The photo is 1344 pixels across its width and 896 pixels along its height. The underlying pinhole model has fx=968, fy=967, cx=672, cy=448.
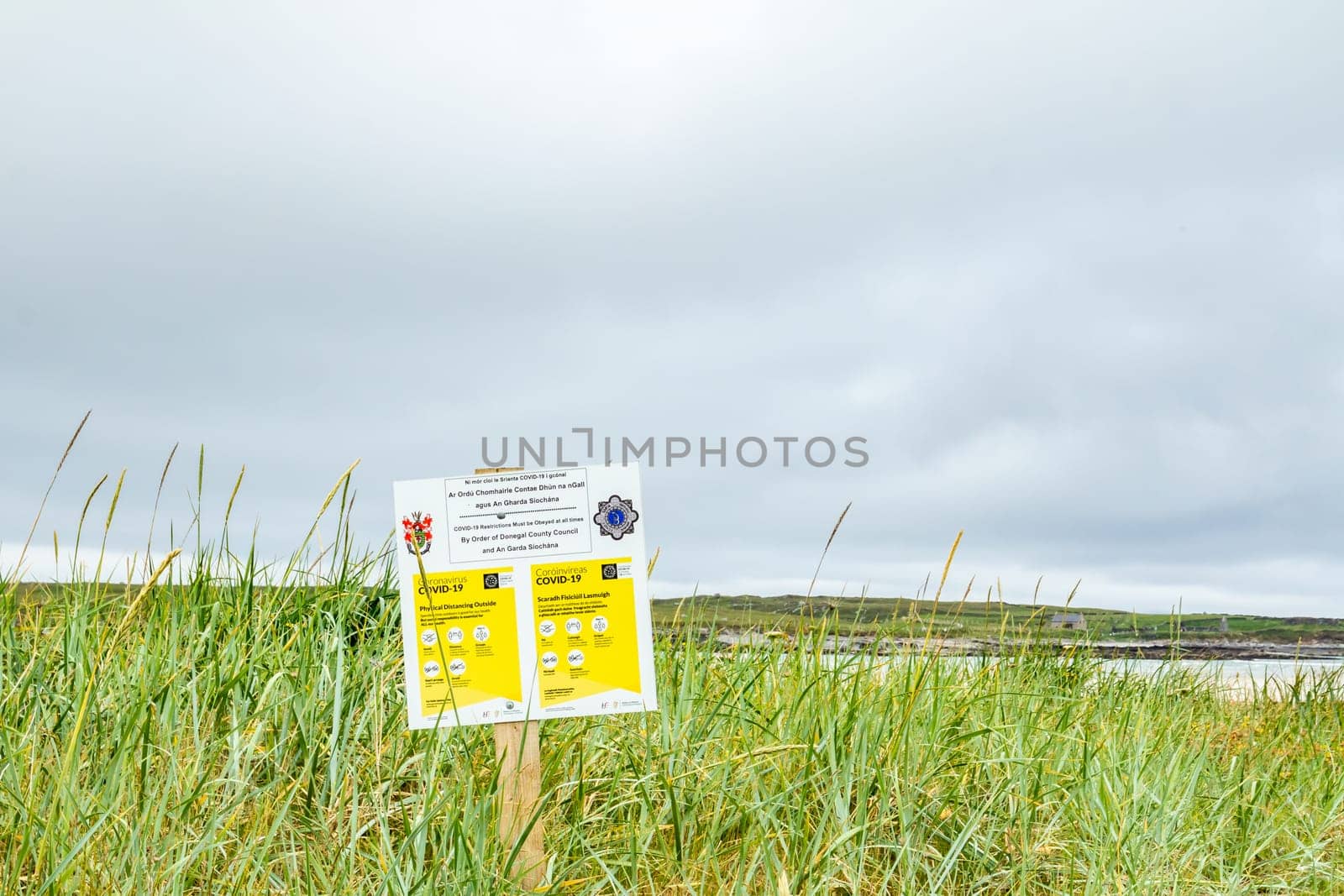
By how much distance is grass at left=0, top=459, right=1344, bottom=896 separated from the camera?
10.4 ft

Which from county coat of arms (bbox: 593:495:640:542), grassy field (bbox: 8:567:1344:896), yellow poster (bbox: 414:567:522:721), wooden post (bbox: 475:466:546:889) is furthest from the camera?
county coat of arms (bbox: 593:495:640:542)

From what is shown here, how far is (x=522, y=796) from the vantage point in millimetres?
3426

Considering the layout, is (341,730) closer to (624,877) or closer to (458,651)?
(458,651)

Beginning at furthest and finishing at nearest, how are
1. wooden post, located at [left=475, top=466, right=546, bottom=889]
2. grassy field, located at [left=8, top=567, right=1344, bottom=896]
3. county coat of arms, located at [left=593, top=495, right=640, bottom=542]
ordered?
1. county coat of arms, located at [left=593, top=495, right=640, bottom=542]
2. wooden post, located at [left=475, top=466, right=546, bottom=889]
3. grassy field, located at [left=8, top=567, right=1344, bottom=896]

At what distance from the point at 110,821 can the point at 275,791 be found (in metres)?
0.55

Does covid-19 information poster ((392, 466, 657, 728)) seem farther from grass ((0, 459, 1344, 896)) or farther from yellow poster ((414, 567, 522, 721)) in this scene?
grass ((0, 459, 1344, 896))

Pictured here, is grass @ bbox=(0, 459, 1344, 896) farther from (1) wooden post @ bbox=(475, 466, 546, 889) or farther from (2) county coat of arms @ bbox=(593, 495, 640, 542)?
(2) county coat of arms @ bbox=(593, 495, 640, 542)

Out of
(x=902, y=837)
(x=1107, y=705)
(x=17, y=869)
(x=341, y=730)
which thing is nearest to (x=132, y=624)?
(x=341, y=730)

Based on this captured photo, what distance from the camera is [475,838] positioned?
10.5 ft

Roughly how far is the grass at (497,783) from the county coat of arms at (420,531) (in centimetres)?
55

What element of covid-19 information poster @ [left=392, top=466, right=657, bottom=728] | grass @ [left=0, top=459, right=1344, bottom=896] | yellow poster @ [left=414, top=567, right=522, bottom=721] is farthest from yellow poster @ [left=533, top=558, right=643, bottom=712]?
grass @ [left=0, top=459, right=1344, bottom=896]

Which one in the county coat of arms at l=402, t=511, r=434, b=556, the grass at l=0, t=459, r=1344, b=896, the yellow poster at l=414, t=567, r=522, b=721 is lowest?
the grass at l=0, t=459, r=1344, b=896

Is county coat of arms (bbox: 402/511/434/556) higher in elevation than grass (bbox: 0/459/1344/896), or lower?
higher

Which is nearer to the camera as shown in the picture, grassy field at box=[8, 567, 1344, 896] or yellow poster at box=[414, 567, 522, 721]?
grassy field at box=[8, 567, 1344, 896]
